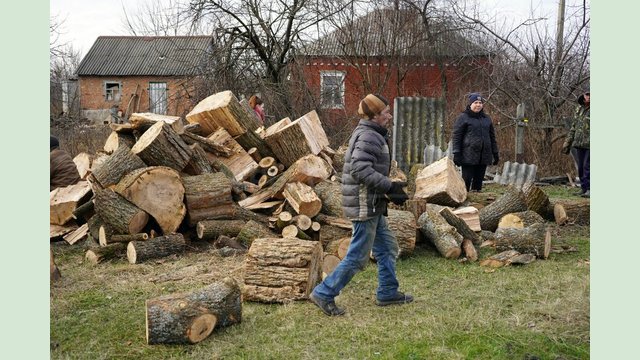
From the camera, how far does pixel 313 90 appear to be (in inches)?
695

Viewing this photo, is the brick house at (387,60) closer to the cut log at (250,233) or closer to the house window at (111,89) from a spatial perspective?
the cut log at (250,233)

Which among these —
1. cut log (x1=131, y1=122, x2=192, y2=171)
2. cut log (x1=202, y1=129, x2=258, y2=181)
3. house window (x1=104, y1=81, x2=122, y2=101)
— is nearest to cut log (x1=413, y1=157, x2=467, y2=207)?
cut log (x1=202, y1=129, x2=258, y2=181)

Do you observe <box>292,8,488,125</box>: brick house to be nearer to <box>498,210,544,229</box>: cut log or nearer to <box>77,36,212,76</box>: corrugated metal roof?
<box>498,210,544,229</box>: cut log

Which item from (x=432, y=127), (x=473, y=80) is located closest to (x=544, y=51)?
(x=473, y=80)

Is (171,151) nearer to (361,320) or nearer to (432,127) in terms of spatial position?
(361,320)

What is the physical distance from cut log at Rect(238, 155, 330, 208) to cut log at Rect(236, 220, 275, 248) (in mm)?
758

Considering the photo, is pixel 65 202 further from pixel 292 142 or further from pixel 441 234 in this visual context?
pixel 441 234

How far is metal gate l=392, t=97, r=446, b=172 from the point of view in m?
12.6

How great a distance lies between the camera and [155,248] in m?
7.41

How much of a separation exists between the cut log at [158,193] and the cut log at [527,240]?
3897 mm

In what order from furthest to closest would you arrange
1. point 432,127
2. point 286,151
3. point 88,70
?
point 88,70
point 432,127
point 286,151

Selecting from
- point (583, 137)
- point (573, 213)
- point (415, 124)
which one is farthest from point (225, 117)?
point (583, 137)

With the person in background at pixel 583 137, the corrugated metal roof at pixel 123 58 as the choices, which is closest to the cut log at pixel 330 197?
the person in background at pixel 583 137

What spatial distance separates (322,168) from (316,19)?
33.5 ft
